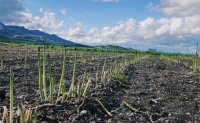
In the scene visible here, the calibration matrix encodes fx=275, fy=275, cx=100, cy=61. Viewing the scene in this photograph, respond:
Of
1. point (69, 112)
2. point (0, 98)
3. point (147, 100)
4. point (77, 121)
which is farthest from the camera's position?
point (147, 100)

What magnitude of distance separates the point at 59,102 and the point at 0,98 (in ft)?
5.23

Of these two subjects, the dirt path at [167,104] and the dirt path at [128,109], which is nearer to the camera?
the dirt path at [128,109]

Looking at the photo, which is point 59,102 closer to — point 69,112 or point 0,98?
point 69,112

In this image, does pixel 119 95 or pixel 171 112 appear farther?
pixel 119 95

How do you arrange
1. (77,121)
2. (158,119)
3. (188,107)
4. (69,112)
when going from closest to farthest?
(77,121), (69,112), (158,119), (188,107)

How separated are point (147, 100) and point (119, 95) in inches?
34.1

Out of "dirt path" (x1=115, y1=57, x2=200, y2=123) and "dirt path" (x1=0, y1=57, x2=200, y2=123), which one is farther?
"dirt path" (x1=115, y1=57, x2=200, y2=123)

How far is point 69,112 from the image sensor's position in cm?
503

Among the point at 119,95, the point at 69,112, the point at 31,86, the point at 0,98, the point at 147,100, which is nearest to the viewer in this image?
the point at 69,112

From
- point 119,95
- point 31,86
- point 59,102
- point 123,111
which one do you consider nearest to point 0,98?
point 59,102

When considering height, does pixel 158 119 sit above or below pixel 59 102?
below

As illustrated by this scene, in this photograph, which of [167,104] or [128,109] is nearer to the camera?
[128,109]

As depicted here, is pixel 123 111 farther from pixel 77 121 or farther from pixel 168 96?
pixel 168 96

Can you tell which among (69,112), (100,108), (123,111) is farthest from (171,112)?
(69,112)
